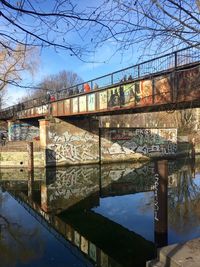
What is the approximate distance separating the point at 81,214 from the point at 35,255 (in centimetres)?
649

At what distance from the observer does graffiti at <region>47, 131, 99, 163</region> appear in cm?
3444

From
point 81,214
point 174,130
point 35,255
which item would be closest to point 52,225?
A: point 81,214

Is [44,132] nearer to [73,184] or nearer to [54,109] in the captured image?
[54,109]

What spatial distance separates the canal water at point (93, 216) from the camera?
12.4 m

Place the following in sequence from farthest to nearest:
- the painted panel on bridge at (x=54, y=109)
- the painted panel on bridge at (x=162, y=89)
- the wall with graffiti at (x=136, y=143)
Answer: the wall with graffiti at (x=136, y=143) → the painted panel on bridge at (x=54, y=109) → the painted panel on bridge at (x=162, y=89)

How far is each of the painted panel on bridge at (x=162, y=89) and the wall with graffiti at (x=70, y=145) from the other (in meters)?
18.7

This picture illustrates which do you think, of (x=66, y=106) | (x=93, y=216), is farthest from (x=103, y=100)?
(x=93, y=216)

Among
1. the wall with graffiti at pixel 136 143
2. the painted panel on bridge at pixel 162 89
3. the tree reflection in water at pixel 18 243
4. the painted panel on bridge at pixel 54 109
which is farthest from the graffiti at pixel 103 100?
the wall with graffiti at pixel 136 143

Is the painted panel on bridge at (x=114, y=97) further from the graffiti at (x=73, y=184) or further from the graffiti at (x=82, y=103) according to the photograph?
the graffiti at (x=73, y=184)

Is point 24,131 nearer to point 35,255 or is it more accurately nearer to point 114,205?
point 114,205

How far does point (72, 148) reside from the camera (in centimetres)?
3538

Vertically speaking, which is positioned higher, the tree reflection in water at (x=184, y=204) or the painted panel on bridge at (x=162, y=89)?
the painted panel on bridge at (x=162, y=89)

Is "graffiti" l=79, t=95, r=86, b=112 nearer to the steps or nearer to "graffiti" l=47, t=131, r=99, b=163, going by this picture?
"graffiti" l=47, t=131, r=99, b=163

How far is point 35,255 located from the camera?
486 inches
